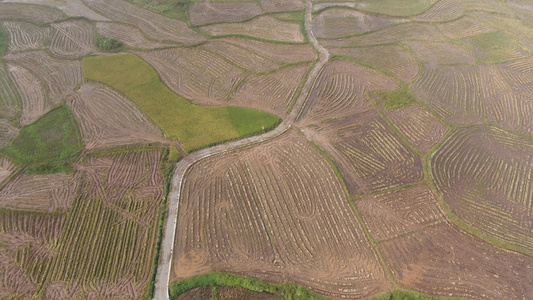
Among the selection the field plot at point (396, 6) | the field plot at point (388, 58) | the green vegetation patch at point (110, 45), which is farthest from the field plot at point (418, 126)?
the green vegetation patch at point (110, 45)

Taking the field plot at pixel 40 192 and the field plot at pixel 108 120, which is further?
the field plot at pixel 108 120

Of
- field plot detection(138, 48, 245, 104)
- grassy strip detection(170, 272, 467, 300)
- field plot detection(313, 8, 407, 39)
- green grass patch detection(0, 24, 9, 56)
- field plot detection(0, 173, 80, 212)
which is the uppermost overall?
field plot detection(313, 8, 407, 39)

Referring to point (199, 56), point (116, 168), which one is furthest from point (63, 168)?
point (199, 56)

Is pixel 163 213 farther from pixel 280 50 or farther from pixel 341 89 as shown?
pixel 280 50

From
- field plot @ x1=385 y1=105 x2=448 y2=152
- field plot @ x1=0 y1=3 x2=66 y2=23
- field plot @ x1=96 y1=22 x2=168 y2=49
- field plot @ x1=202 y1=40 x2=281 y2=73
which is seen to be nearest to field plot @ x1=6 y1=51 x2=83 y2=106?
field plot @ x1=96 y1=22 x2=168 y2=49

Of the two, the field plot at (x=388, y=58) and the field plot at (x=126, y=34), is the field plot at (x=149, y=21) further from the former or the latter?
the field plot at (x=388, y=58)

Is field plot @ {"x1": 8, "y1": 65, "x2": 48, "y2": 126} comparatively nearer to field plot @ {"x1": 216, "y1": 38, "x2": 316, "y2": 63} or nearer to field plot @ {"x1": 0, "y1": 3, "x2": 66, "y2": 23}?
field plot @ {"x1": 0, "y1": 3, "x2": 66, "y2": 23}

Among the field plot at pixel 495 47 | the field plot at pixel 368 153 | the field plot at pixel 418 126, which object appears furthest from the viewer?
the field plot at pixel 495 47
